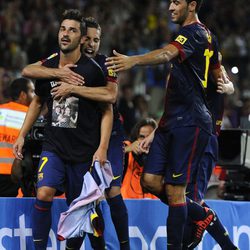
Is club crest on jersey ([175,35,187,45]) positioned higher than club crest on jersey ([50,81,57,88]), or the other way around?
club crest on jersey ([175,35,187,45])

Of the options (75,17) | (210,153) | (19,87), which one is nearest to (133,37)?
(19,87)

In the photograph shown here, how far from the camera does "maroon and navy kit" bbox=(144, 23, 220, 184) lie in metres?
7.64

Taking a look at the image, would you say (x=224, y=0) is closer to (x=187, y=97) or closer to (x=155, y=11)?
(x=155, y=11)

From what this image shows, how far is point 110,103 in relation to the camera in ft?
25.4

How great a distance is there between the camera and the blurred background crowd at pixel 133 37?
52.1ft

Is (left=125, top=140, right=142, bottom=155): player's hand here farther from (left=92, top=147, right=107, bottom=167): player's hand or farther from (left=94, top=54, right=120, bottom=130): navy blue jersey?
(left=92, top=147, right=107, bottom=167): player's hand

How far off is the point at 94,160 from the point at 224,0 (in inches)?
593

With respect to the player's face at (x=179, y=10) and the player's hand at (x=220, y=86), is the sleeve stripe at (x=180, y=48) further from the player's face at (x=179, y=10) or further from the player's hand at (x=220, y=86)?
the player's hand at (x=220, y=86)

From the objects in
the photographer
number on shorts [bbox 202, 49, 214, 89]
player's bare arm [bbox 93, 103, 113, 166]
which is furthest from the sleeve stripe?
the photographer

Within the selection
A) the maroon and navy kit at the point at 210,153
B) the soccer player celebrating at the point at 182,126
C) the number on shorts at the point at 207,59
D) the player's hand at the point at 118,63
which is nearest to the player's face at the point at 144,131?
the maroon and navy kit at the point at 210,153

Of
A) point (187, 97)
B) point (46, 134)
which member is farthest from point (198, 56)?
point (46, 134)

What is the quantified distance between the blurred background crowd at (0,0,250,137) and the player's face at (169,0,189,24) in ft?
21.6

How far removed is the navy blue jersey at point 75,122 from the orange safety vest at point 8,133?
1556 millimetres

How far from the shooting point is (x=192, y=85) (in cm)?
768
